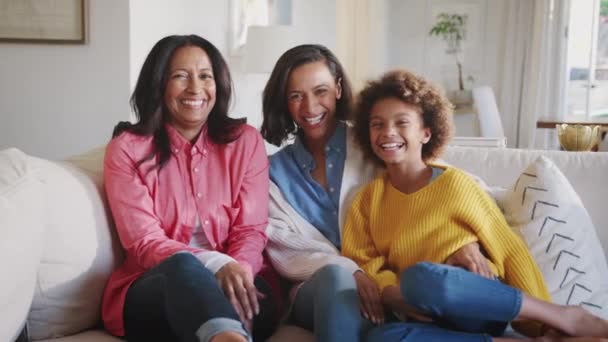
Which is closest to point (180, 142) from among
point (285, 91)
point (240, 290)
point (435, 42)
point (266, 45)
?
point (285, 91)

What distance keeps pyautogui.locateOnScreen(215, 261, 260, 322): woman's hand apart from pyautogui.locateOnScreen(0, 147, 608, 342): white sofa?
7.2 inches


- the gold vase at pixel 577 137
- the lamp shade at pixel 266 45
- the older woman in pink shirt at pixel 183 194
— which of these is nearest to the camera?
the older woman in pink shirt at pixel 183 194

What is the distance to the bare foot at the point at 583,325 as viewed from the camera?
140cm

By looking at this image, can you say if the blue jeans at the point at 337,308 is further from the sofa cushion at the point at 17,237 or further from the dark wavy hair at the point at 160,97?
the sofa cushion at the point at 17,237

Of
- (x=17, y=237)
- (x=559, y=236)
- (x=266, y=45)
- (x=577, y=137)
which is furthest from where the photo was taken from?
(x=266, y=45)

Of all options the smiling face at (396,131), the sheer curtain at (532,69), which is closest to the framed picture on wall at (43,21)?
the smiling face at (396,131)

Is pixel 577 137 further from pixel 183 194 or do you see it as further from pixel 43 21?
pixel 43 21

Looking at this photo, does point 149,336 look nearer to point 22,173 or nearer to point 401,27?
point 22,173

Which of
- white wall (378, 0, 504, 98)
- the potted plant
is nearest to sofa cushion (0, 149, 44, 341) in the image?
white wall (378, 0, 504, 98)

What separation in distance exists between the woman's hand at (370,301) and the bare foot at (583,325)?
1.23ft

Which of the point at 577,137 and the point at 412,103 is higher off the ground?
the point at 412,103

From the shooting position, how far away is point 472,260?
4.92 feet

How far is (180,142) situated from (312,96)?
360 mm

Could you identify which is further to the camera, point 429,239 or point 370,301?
point 429,239
